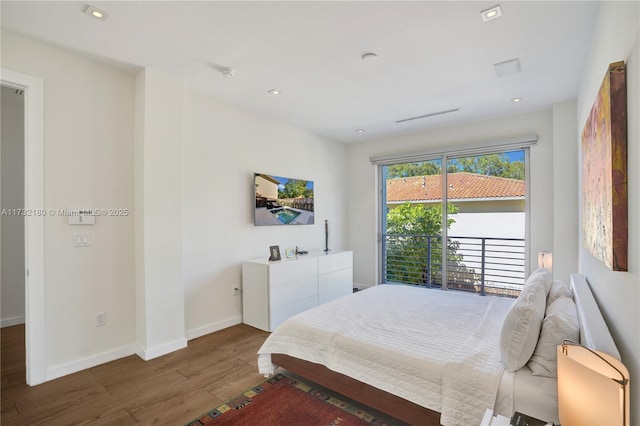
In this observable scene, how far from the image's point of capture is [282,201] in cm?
442

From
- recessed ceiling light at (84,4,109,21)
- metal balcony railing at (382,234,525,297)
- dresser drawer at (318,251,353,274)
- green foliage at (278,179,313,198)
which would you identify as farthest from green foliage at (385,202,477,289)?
recessed ceiling light at (84,4,109,21)

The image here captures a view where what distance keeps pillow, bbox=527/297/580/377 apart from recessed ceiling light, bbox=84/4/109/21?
10.9 feet

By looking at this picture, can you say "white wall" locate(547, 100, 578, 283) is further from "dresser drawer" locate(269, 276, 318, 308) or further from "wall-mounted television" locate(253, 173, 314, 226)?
"wall-mounted television" locate(253, 173, 314, 226)

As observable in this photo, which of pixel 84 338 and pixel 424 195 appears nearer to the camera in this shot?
pixel 84 338

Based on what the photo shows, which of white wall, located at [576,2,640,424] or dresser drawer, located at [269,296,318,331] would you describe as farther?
dresser drawer, located at [269,296,318,331]

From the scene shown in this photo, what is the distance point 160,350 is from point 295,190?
8.51 ft

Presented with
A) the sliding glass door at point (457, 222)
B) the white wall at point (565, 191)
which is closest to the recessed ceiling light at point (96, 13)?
the sliding glass door at point (457, 222)

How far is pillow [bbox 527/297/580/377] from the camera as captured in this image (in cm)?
161

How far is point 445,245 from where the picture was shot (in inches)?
187

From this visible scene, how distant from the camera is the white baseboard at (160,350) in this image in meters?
2.85

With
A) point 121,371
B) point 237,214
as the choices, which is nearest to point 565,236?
point 237,214

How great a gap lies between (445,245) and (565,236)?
1.47m

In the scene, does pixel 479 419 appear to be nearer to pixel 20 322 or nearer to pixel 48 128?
pixel 48 128

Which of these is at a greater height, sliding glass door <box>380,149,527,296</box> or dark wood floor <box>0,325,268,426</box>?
sliding glass door <box>380,149,527,296</box>
